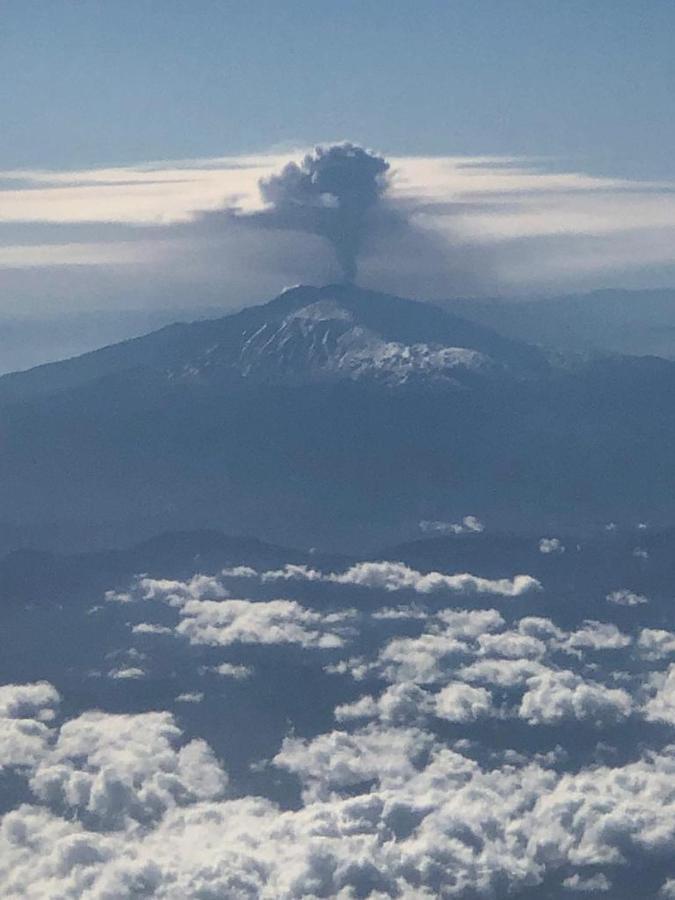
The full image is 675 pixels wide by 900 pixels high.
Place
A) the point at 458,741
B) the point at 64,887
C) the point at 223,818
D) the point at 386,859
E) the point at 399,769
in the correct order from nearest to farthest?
the point at 64,887 < the point at 386,859 < the point at 223,818 < the point at 399,769 < the point at 458,741

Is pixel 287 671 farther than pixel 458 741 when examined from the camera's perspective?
Yes

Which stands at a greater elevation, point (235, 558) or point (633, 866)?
point (235, 558)

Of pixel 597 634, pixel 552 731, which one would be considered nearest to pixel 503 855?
pixel 552 731

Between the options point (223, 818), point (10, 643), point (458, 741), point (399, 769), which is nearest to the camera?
point (223, 818)

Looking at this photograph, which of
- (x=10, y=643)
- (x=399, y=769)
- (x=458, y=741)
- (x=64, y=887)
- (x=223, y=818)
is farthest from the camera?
(x=10, y=643)

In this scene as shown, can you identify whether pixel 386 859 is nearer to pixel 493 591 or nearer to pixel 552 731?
pixel 552 731

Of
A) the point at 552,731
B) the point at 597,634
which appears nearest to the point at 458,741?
the point at 552,731

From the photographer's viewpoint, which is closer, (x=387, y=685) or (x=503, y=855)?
(x=503, y=855)

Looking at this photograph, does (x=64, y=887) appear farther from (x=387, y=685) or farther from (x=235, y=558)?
(x=235, y=558)

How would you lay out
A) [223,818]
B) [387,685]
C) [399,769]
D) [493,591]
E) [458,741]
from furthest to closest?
[493,591] → [387,685] → [458,741] → [399,769] → [223,818]
